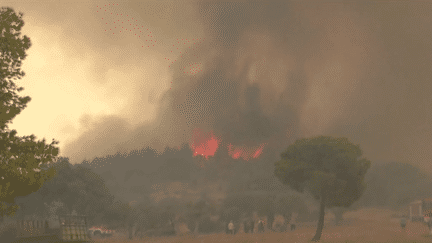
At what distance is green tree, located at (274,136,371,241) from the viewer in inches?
1825

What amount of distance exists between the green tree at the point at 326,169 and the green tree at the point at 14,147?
3368cm

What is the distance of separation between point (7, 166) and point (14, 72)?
15.6 ft

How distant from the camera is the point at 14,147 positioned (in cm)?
1855

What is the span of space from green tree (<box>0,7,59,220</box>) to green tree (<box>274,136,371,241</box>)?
33678 mm

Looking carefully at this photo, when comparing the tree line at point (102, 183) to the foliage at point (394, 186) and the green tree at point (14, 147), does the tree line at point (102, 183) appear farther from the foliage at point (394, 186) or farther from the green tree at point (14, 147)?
the foliage at point (394, 186)

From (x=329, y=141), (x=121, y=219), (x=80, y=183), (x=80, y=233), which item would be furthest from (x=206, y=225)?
(x=80, y=233)

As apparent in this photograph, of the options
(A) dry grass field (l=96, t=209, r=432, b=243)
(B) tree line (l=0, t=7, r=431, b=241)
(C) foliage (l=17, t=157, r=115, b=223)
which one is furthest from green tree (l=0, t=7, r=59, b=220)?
(C) foliage (l=17, t=157, r=115, b=223)

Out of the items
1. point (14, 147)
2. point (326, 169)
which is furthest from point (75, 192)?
point (14, 147)

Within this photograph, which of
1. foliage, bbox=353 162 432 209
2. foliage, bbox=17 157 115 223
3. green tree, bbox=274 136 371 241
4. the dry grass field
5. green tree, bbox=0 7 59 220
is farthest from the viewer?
foliage, bbox=353 162 432 209

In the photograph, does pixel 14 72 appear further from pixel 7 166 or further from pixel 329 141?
pixel 329 141

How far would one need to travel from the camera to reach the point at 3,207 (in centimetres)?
1792

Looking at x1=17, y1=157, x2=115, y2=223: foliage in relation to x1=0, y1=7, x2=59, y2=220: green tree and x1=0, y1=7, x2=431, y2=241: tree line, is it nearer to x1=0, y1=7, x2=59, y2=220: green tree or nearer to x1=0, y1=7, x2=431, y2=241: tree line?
x1=0, y1=7, x2=431, y2=241: tree line

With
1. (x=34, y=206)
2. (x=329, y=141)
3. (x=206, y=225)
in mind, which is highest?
(x=329, y=141)

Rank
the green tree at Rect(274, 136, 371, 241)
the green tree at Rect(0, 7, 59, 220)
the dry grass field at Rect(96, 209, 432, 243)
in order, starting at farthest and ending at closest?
the green tree at Rect(274, 136, 371, 241)
the dry grass field at Rect(96, 209, 432, 243)
the green tree at Rect(0, 7, 59, 220)
